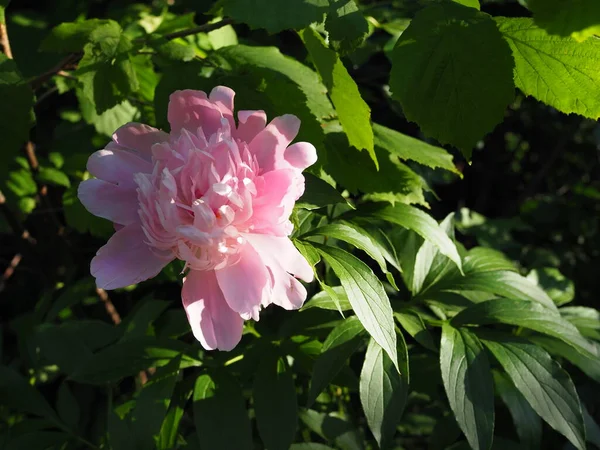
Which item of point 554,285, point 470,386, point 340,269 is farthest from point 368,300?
point 554,285

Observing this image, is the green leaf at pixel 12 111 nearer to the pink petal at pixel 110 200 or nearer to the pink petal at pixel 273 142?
the pink petal at pixel 110 200

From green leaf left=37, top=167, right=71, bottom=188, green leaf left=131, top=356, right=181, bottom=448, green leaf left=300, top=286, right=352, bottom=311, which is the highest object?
green leaf left=300, top=286, right=352, bottom=311

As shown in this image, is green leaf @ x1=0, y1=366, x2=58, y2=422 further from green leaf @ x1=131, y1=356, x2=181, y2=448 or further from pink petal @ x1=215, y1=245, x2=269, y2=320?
pink petal @ x1=215, y1=245, x2=269, y2=320

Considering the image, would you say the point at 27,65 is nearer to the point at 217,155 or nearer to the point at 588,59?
the point at 217,155

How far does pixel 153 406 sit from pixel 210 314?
1.02 ft

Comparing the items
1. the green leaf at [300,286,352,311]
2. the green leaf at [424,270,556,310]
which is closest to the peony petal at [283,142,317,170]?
the green leaf at [300,286,352,311]

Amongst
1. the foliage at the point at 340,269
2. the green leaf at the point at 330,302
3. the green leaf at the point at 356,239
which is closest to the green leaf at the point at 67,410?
the foliage at the point at 340,269

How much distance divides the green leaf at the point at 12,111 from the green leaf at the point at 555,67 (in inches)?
26.6

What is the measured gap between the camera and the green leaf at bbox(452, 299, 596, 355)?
0.98 meters

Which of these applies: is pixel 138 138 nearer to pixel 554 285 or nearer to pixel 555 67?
pixel 555 67

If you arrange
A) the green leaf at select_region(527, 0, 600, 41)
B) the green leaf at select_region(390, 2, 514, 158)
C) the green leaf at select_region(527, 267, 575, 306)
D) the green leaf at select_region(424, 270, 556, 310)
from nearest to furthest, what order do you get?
1. the green leaf at select_region(527, 0, 600, 41)
2. the green leaf at select_region(390, 2, 514, 158)
3. the green leaf at select_region(424, 270, 556, 310)
4. the green leaf at select_region(527, 267, 575, 306)

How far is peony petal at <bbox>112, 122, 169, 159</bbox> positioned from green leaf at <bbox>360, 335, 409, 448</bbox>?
1.38ft

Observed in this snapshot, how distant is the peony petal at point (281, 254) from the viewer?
0.69 m

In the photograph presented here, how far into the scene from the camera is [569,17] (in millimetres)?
621
